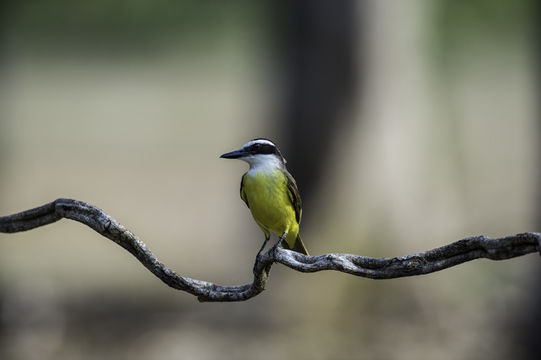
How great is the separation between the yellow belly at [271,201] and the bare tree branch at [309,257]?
55 cm

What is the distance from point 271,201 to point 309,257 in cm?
71

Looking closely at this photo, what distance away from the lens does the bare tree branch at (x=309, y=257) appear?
94cm

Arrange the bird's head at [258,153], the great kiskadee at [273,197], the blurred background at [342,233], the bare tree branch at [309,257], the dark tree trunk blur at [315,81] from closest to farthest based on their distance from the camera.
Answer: the bare tree branch at [309,257] < the bird's head at [258,153] < the great kiskadee at [273,197] < the dark tree trunk blur at [315,81] < the blurred background at [342,233]

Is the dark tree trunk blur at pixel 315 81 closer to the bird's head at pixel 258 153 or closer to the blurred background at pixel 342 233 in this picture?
the blurred background at pixel 342 233

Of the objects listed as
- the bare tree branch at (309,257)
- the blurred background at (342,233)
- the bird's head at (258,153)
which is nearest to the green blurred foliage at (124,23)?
the blurred background at (342,233)

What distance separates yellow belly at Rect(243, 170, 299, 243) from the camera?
1760 mm

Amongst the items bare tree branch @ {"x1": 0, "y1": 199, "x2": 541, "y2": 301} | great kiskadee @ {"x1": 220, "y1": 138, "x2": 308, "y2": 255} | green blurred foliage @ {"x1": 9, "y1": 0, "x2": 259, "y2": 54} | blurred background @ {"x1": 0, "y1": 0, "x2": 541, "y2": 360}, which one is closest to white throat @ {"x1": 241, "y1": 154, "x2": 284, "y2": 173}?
great kiskadee @ {"x1": 220, "y1": 138, "x2": 308, "y2": 255}

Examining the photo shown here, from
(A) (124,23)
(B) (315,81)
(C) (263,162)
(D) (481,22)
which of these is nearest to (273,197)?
(C) (263,162)

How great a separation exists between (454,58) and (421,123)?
14.2 ft

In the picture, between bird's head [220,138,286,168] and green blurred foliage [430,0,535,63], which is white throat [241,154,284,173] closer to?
bird's head [220,138,286,168]

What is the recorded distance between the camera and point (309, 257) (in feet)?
3.52

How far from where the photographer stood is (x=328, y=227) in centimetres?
495

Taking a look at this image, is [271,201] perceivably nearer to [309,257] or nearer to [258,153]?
[258,153]

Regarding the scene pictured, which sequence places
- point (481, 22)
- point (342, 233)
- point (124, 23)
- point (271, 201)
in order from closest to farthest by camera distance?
point (271, 201) < point (342, 233) < point (481, 22) < point (124, 23)
